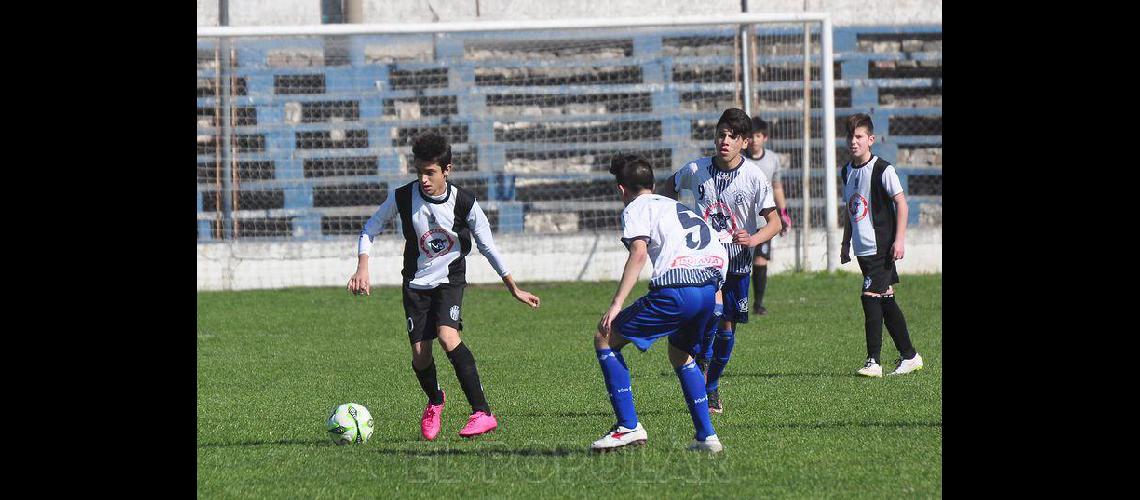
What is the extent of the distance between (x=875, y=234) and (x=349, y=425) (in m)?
4.37

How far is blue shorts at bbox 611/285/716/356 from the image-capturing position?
662 cm

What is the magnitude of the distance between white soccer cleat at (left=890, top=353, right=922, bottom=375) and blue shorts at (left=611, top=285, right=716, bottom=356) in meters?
3.38

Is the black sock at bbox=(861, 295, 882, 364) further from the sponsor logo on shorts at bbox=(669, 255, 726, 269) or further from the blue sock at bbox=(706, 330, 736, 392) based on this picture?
the sponsor logo on shorts at bbox=(669, 255, 726, 269)

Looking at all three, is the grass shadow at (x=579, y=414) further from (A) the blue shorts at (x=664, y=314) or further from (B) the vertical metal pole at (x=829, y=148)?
(B) the vertical metal pole at (x=829, y=148)

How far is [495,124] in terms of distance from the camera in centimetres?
1842

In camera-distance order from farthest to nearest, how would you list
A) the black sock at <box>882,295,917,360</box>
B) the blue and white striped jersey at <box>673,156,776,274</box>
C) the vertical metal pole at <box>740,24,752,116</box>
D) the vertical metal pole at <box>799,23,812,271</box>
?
the vertical metal pole at <box>740,24,752,116</box>
the vertical metal pole at <box>799,23,812,271</box>
the black sock at <box>882,295,917,360</box>
the blue and white striped jersey at <box>673,156,776,274</box>

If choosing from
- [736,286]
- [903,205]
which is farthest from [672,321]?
[903,205]

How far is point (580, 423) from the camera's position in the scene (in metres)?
7.79

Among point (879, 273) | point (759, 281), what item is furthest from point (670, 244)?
point (759, 281)

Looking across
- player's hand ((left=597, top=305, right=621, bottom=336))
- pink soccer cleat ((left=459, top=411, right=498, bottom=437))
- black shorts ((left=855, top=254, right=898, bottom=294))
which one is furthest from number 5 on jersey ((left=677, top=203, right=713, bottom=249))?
black shorts ((left=855, top=254, right=898, bottom=294))

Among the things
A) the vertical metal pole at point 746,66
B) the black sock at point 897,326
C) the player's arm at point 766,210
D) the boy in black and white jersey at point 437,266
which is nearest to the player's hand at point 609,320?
the boy in black and white jersey at point 437,266

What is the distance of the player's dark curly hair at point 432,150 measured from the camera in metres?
7.39

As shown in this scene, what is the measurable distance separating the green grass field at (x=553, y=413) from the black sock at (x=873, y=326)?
0.30m

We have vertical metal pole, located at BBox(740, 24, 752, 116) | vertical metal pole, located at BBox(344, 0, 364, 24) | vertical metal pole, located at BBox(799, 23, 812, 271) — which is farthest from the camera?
vertical metal pole, located at BBox(344, 0, 364, 24)
